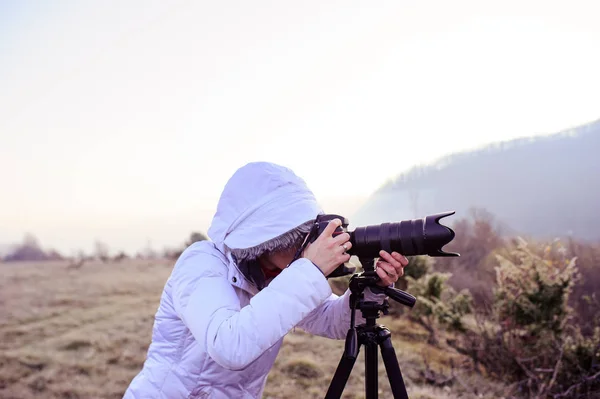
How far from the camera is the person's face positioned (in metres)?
1.68

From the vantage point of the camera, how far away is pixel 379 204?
4.43 meters

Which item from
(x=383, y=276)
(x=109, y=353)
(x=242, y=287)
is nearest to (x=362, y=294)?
(x=383, y=276)

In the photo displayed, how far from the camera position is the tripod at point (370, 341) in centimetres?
158

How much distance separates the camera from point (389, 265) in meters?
1.63

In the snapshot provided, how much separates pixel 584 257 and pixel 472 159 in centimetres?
1342

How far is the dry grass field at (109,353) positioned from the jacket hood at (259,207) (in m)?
3.08

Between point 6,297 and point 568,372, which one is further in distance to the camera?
point 6,297

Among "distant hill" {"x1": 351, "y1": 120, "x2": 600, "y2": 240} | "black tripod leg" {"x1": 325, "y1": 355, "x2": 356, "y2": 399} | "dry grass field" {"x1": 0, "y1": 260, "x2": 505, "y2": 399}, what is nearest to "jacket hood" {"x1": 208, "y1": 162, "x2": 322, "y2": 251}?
"black tripod leg" {"x1": 325, "y1": 355, "x2": 356, "y2": 399}

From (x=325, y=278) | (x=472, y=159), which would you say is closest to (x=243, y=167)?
(x=325, y=278)

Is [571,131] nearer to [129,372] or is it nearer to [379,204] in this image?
[379,204]

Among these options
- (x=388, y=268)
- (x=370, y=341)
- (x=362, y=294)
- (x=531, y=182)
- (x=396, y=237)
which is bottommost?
(x=531, y=182)

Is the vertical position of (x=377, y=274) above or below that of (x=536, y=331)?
above

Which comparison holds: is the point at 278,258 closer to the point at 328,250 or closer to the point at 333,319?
the point at 328,250

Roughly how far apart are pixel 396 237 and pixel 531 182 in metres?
23.6
